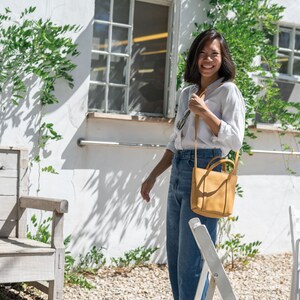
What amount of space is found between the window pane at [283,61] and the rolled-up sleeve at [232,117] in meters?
4.05

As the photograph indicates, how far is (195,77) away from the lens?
12.8ft

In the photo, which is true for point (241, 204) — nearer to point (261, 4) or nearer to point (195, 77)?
Answer: point (261, 4)

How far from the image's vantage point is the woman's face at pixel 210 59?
3.78 m

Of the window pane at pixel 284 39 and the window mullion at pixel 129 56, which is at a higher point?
the window pane at pixel 284 39

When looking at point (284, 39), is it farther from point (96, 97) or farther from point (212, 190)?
point (212, 190)

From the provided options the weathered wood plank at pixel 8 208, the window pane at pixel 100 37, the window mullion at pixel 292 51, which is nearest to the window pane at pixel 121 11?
the window pane at pixel 100 37

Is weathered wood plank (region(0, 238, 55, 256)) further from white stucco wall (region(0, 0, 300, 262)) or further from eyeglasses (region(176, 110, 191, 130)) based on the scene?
eyeglasses (region(176, 110, 191, 130))

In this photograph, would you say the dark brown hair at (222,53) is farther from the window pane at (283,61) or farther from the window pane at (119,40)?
the window pane at (283,61)

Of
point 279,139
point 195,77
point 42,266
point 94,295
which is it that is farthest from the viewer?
point 279,139

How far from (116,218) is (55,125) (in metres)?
0.93

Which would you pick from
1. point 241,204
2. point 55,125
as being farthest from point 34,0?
point 241,204

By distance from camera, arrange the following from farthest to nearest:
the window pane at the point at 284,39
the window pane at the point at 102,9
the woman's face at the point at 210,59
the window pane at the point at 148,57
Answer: the window pane at the point at 284,39 < the window pane at the point at 148,57 < the window pane at the point at 102,9 < the woman's face at the point at 210,59

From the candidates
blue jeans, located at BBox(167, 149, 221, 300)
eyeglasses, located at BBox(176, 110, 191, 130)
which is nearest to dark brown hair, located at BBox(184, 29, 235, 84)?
eyeglasses, located at BBox(176, 110, 191, 130)

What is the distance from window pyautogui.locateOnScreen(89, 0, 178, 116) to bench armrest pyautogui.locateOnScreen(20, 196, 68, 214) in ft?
4.09
